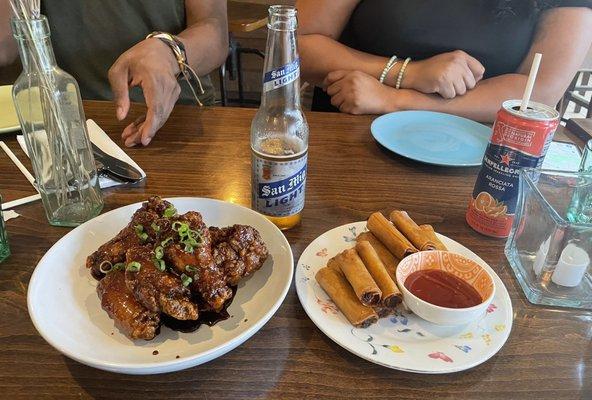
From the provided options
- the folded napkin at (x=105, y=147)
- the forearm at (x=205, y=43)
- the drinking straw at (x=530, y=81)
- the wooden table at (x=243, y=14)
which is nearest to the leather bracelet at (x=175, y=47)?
the forearm at (x=205, y=43)

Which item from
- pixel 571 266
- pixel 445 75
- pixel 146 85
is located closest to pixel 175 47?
pixel 146 85

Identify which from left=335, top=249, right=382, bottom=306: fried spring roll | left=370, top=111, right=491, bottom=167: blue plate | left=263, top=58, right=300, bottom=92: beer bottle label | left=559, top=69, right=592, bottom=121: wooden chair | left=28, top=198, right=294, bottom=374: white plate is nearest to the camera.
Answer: left=28, top=198, right=294, bottom=374: white plate

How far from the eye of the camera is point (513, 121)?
0.76 m

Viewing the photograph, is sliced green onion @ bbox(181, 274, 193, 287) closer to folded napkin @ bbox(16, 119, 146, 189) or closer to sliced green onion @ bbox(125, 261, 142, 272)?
sliced green onion @ bbox(125, 261, 142, 272)

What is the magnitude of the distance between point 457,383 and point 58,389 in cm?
46

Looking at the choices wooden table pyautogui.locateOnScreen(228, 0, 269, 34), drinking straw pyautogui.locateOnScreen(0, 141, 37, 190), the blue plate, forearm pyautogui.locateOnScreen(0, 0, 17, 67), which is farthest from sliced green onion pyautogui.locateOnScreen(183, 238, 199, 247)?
wooden table pyautogui.locateOnScreen(228, 0, 269, 34)

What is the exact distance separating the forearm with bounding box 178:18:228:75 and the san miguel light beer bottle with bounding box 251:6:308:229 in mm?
745

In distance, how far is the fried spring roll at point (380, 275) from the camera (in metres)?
0.65

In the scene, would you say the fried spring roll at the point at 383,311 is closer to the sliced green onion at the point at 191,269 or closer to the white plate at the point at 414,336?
the white plate at the point at 414,336

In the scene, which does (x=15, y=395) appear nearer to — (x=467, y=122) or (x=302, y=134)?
(x=302, y=134)

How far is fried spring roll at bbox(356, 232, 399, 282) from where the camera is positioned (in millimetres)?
720

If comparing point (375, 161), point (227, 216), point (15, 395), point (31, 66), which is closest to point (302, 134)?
point (227, 216)

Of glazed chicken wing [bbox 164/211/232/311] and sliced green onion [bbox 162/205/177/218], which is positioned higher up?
sliced green onion [bbox 162/205/177/218]

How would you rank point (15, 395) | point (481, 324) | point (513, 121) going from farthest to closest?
1. point (513, 121)
2. point (481, 324)
3. point (15, 395)
